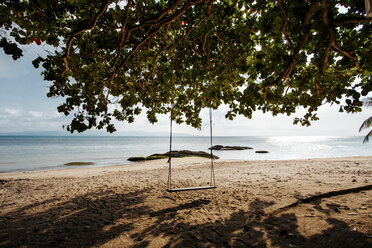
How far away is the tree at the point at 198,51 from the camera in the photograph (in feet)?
8.82

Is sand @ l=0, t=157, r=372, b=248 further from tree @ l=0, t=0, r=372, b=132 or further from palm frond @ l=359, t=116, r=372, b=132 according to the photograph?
palm frond @ l=359, t=116, r=372, b=132

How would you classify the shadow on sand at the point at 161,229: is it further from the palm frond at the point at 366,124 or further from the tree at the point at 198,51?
the palm frond at the point at 366,124

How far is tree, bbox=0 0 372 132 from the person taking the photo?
269cm

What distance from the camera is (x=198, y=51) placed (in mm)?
5395

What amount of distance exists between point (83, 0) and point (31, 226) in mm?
4180

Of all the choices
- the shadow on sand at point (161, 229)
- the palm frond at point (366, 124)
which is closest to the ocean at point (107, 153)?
the palm frond at point (366, 124)

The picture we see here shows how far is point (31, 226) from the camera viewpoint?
3422 mm

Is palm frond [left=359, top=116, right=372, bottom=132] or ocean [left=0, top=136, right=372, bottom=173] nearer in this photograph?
palm frond [left=359, top=116, right=372, bottom=132]

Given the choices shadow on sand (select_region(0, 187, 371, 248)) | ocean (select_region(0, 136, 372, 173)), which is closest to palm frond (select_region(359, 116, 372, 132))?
ocean (select_region(0, 136, 372, 173))

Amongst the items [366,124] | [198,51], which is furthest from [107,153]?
[366,124]

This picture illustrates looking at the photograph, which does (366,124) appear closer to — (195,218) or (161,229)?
(195,218)

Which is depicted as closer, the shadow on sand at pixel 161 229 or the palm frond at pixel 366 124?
the shadow on sand at pixel 161 229

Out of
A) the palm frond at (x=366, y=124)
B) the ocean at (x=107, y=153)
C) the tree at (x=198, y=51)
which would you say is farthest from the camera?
the ocean at (x=107, y=153)

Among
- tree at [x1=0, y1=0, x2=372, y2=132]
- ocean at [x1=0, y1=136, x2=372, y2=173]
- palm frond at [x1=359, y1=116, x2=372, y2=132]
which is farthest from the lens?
ocean at [x1=0, y1=136, x2=372, y2=173]
